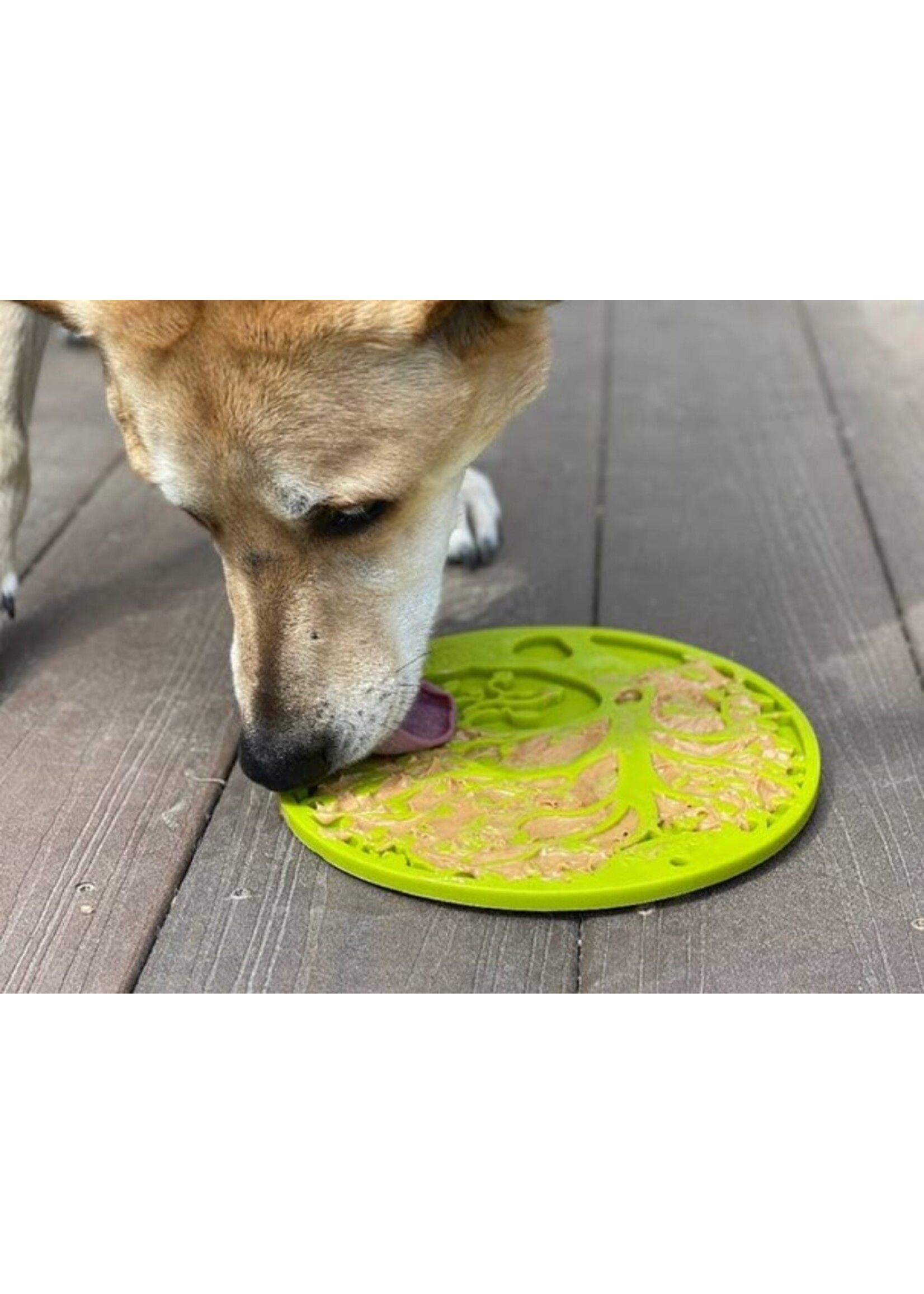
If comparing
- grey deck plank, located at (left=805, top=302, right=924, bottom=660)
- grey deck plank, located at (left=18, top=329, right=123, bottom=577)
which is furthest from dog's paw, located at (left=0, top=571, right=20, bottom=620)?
grey deck plank, located at (left=805, top=302, right=924, bottom=660)

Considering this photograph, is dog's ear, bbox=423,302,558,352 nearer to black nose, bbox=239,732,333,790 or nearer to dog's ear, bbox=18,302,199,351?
dog's ear, bbox=18,302,199,351

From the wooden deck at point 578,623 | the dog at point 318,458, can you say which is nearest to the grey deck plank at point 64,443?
the wooden deck at point 578,623

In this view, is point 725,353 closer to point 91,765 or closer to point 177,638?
point 177,638

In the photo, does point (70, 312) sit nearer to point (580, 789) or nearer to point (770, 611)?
point (580, 789)

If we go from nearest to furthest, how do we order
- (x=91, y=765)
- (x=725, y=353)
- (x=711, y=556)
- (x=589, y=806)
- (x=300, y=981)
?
(x=300, y=981), (x=589, y=806), (x=91, y=765), (x=711, y=556), (x=725, y=353)

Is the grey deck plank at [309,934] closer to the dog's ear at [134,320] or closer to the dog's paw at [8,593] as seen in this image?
the dog's paw at [8,593]

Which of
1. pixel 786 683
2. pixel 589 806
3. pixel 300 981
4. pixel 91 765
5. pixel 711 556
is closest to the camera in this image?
pixel 300 981

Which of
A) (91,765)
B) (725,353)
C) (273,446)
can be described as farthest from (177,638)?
(725,353)
